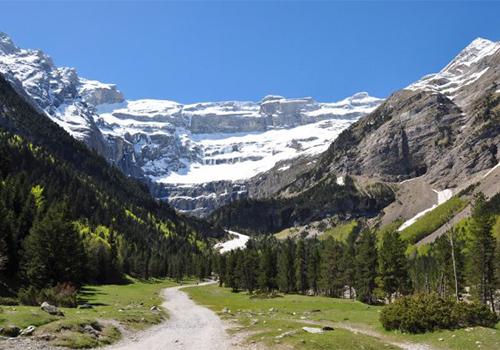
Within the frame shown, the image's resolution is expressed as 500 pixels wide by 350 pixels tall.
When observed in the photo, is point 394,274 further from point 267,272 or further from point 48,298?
point 48,298

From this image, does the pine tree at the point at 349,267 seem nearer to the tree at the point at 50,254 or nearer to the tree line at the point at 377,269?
the tree line at the point at 377,269

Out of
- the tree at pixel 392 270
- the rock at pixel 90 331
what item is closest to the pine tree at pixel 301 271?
the tree at pixel 392 270

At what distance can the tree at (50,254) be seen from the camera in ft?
→ 214

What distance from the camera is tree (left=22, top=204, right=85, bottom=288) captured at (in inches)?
2564

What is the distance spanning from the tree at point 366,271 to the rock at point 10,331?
74762mm

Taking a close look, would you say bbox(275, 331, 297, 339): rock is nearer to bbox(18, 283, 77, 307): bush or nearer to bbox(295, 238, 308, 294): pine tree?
bbox(18, 283, 77, 307): bush

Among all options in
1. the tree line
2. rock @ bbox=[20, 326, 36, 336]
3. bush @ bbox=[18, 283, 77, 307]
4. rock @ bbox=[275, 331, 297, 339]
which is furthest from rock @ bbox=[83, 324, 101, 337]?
the tree line

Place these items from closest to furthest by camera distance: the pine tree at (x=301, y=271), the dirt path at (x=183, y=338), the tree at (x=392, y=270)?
the dirt path at (x=183, y=338), the tree at (x=392, y=270), the pine tree at (x=301, y=271)

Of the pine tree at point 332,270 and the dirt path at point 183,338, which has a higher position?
the pine tree at point 332,270

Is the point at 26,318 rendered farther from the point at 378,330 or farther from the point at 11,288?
the point at 11,288

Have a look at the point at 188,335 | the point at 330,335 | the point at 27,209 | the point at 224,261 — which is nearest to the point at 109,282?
the point at 224,261

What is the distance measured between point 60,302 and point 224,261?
113 meters

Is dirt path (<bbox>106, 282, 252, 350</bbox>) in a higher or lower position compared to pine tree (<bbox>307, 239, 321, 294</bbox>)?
lower

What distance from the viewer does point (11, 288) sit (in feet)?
205
